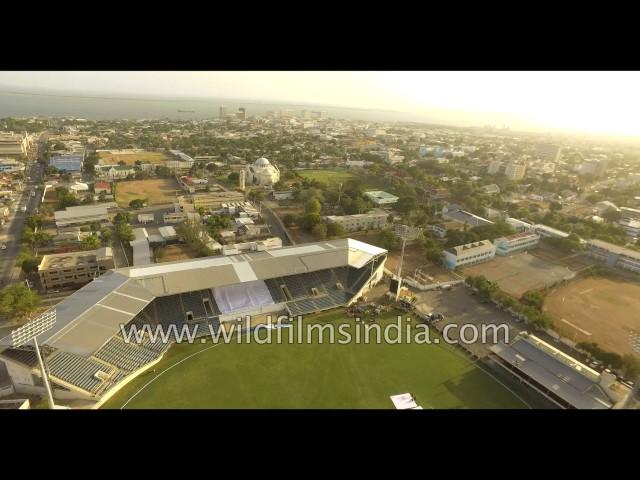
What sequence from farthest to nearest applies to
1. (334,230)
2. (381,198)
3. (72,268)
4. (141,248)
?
(381,198), (334,230), (141,248), (72,268)

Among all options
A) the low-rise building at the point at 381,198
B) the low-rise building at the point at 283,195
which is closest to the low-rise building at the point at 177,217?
the low-rise building at the point at 283,195

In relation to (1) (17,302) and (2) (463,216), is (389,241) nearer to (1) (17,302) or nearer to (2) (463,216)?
(2) (463,216)

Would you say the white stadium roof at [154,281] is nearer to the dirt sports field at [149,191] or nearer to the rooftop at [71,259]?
the rooftop at [71,259]

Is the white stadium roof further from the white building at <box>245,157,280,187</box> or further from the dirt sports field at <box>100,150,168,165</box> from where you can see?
the dirt sports field at <box>100,150,168,165</box>

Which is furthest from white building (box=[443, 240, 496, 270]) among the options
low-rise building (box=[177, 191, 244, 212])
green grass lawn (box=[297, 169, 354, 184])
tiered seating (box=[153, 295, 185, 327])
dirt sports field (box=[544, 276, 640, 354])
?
green grass lawn (box=[297, 169, 354, 184])

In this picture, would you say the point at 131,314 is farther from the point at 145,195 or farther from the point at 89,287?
the point at 145,195

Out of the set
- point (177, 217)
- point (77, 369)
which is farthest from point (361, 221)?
point (77, 369)

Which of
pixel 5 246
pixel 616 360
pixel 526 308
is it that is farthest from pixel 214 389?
pixel 5 246

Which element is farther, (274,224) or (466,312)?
(274,224)
